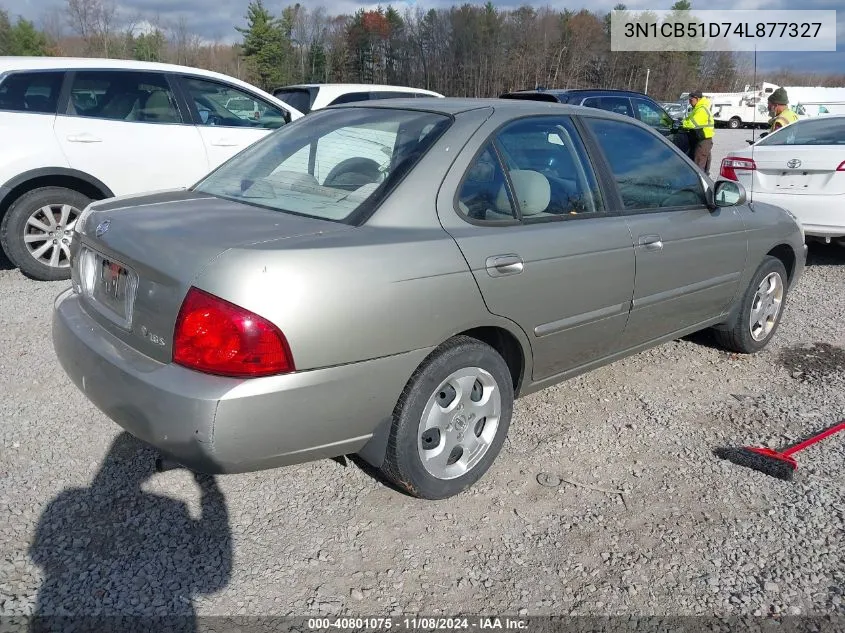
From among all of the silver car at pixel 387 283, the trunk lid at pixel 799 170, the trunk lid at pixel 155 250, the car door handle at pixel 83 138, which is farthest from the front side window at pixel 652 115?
the trunk lid at pixel 155 250

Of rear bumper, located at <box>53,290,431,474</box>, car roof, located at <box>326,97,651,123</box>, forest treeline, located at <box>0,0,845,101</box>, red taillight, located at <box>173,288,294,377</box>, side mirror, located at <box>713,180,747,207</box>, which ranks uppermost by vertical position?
forest treeline, located at <box>0,0,845,101</box>

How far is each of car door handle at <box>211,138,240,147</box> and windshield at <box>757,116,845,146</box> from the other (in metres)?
5.64

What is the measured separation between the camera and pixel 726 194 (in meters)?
3.84

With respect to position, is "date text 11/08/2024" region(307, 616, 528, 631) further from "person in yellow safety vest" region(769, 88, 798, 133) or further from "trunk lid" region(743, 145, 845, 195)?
"person in yellow safety vest" region(769, 88, 798, 133)

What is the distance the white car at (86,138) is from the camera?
5.51 m

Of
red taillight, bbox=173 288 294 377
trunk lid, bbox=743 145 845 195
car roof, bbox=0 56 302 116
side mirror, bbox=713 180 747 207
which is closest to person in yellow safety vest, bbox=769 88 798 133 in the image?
trunk lid, bbox=743 145 845 195

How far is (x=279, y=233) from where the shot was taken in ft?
7.82

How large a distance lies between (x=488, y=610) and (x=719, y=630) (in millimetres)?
751

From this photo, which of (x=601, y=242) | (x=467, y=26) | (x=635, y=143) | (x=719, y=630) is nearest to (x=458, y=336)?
(x=601, y=242)

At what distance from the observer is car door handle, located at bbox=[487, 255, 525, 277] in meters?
2.70

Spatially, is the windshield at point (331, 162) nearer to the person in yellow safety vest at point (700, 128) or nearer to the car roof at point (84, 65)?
the car roof at point (84, 65)

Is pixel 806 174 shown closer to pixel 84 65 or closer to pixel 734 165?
pixel 734 165

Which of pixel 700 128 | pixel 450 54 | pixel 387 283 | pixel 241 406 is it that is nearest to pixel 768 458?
pixel 387 283

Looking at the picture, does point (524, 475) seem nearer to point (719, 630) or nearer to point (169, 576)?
point (719, 630)
